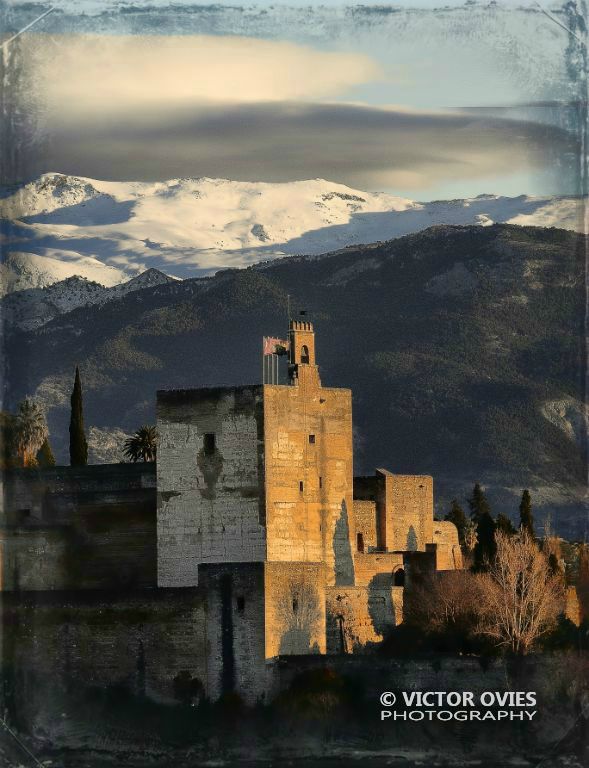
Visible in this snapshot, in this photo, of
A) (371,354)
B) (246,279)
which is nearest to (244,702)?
(246,279)

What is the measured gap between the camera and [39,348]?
141750mm

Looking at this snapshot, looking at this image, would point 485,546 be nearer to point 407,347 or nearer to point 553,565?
point 553,565

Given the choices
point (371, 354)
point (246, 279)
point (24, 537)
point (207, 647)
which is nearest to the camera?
point (207, 647)

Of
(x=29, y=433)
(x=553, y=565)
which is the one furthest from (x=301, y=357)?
(x=29, y=433)

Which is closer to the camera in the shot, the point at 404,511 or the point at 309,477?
the point at 309,477

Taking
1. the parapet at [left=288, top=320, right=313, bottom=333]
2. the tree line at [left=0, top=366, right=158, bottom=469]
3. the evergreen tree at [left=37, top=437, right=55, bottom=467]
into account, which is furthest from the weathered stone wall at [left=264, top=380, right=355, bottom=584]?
the evergreen tree at [left=37, top=437, right=55, bottom=467]

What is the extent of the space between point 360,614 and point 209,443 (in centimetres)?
644

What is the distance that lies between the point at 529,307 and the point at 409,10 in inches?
3909

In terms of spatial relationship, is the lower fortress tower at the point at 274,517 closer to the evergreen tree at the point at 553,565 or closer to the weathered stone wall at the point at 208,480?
the weathered stone wall at the point at 208,480

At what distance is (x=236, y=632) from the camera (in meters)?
74.8

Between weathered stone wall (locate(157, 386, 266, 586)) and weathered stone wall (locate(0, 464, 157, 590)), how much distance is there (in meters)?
2.28

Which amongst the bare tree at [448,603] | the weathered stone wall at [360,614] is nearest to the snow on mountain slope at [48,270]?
the weathered stone wall at [360,614]

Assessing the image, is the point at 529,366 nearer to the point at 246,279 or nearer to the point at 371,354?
the point at 371,354

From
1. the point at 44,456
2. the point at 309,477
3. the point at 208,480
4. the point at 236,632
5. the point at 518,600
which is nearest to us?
the point at 236,632
